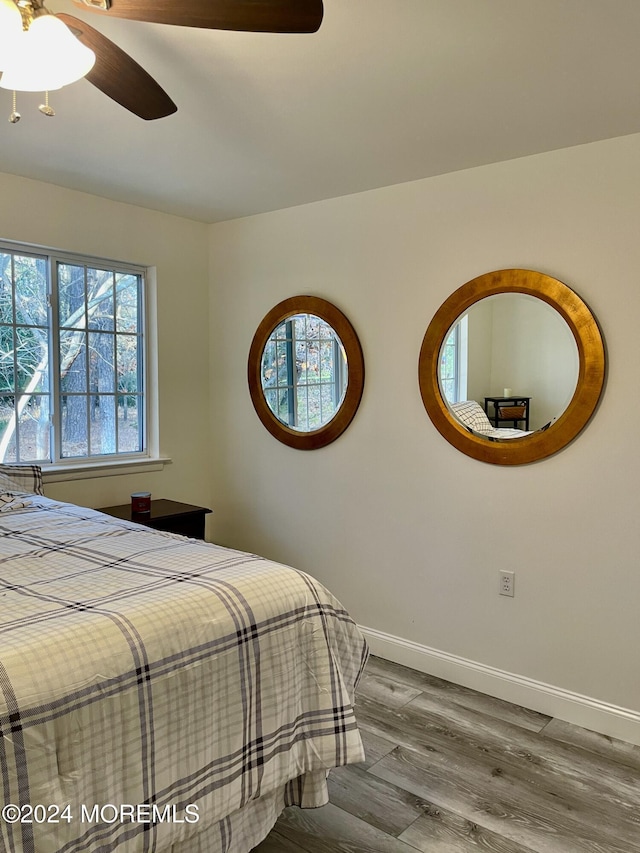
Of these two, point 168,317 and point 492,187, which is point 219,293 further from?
point 492,187

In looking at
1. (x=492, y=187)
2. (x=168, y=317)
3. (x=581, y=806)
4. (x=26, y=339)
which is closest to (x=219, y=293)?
(x=168, y=317)

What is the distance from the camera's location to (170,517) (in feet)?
10.4

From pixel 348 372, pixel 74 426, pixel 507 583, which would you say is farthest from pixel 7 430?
pixel 507 583

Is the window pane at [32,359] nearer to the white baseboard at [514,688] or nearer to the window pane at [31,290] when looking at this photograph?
the window pane at [31,290]

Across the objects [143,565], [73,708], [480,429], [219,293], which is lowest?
[73,708]

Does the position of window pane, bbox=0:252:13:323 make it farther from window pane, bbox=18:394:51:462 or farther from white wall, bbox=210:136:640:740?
white wall, bbox=210:136:640:740

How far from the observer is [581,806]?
199 cm

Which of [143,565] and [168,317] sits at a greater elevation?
[168,317]

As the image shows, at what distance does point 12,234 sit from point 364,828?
Result: 2.88 metres

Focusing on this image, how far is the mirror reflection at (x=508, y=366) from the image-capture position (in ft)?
8.34

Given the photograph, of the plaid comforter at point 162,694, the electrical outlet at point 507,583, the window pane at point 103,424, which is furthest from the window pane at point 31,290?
the electrical outlet at point 507,583

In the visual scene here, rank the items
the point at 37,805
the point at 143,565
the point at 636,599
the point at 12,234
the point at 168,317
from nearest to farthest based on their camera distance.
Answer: the point at 37,805 → the point at 143,565 → the point at 636,599 → the point at 12,234 → the point at 168,317

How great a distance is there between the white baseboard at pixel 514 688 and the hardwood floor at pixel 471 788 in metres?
0.05

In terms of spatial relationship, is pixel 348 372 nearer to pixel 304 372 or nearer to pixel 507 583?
pixel 304 372
